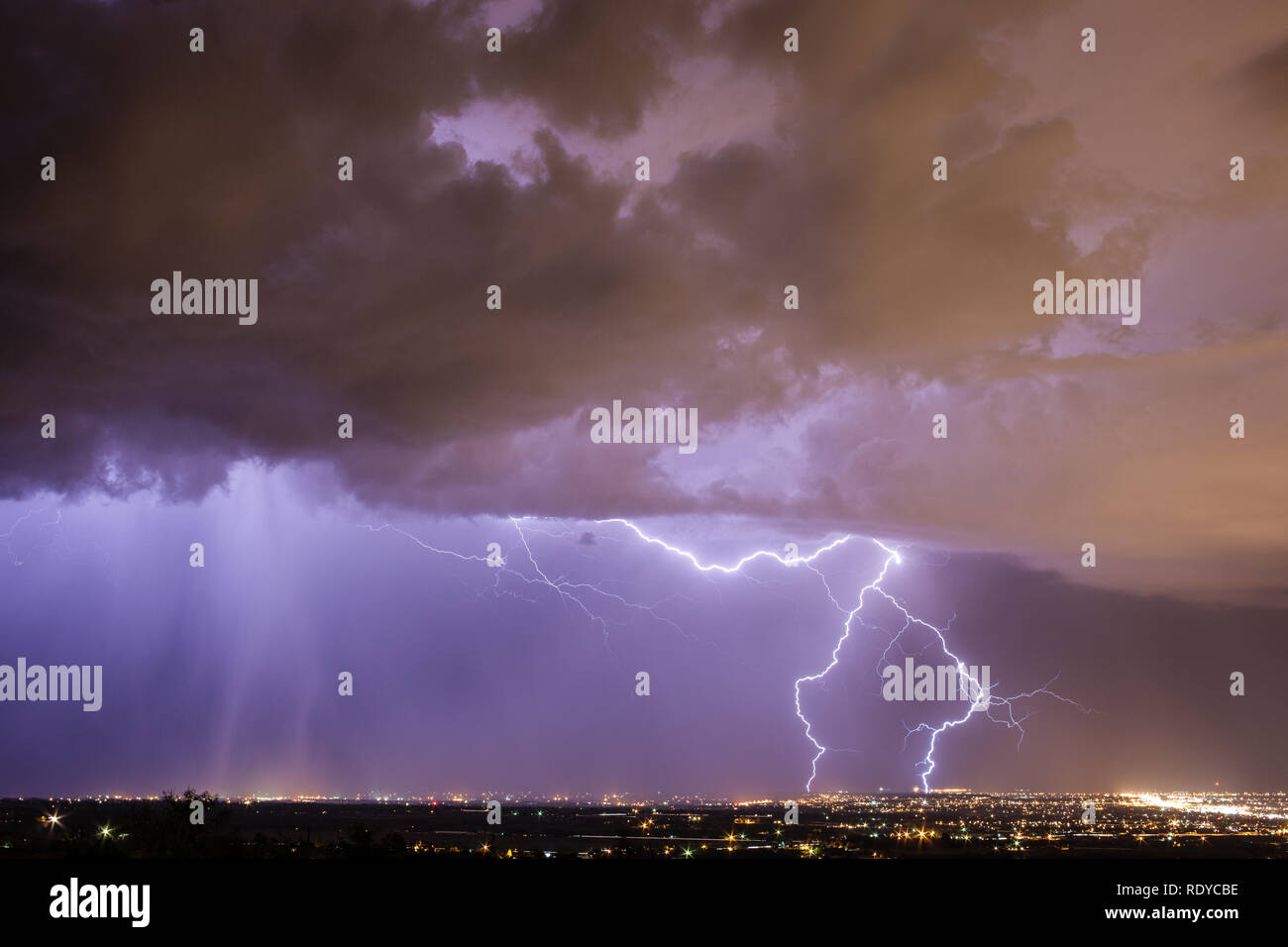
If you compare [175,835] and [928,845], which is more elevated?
[175,835]
